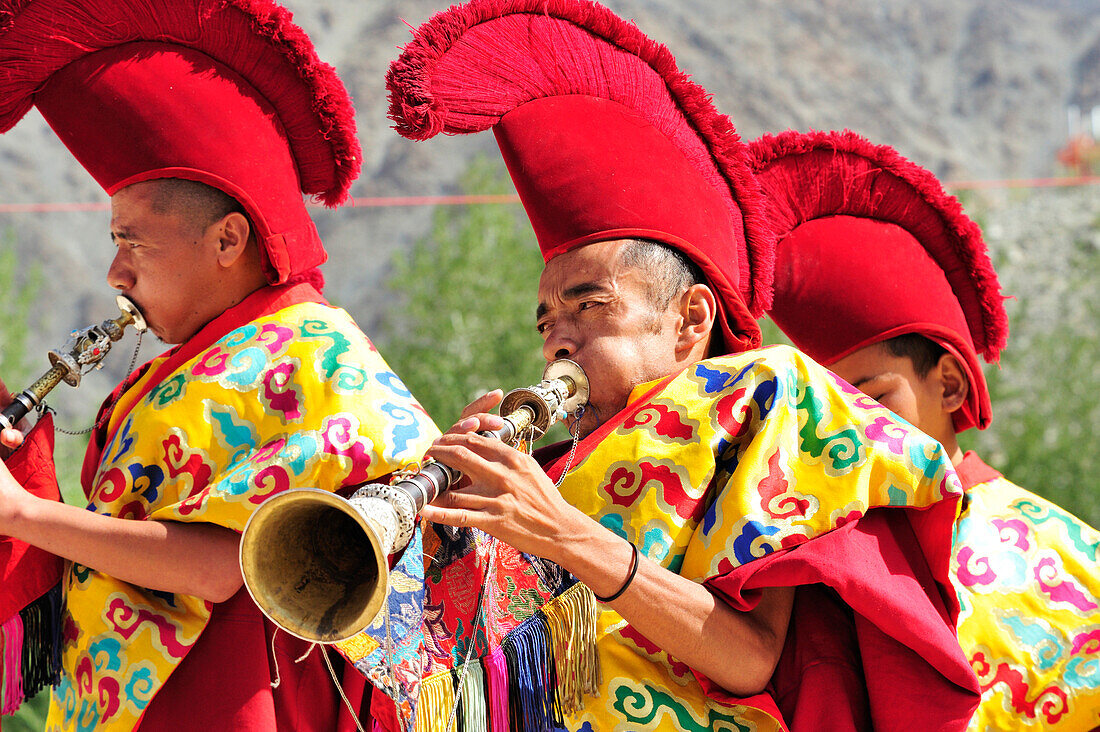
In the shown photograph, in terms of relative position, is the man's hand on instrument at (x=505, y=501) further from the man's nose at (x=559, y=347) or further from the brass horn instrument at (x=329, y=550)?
the man's nose at (x=559, y=347)

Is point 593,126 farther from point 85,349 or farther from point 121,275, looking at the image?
point 85,349

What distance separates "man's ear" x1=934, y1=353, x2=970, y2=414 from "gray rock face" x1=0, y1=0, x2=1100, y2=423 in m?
19.8

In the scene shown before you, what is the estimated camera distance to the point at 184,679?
2.62 m

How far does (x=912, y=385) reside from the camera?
3240 mm

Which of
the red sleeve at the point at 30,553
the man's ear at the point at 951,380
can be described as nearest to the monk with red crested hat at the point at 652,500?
the man's ear at the point at 951,380

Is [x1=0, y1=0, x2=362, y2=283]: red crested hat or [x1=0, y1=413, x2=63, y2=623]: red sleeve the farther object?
[x1=0, y1=0, x2=362, y2=283]: red crested hat

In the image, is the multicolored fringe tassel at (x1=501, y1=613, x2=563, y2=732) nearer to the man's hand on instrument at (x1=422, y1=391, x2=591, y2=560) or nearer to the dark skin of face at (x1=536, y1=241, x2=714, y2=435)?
the man's hand on instrument at (x1=422, y1=391, x2=591, y2=560)

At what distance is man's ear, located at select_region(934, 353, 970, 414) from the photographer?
3273 mm

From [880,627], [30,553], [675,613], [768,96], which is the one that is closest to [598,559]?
[675,613]

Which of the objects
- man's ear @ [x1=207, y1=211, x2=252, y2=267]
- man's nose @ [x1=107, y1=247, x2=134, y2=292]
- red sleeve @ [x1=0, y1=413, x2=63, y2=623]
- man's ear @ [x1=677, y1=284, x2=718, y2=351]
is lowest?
red sleeve @ [x1=0, y1=413, x2=63, y2=623]

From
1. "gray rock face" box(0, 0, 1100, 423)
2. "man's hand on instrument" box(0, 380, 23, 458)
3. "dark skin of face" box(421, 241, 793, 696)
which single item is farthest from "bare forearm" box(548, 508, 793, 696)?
"gray rock face" box(0, 0, 1100, 423)

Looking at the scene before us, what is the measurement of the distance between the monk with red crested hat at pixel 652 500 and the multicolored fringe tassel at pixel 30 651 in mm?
813

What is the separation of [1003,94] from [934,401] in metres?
33.2

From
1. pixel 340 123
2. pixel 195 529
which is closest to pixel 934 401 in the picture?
pixel 340 123
